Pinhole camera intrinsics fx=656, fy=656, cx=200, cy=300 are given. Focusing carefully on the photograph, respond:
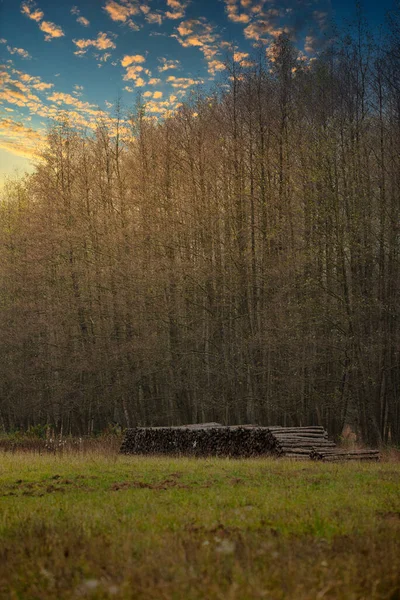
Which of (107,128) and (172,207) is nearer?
(172,207)

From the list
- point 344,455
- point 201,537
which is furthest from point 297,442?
point 201,537

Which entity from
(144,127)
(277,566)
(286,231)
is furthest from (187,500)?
(144,127)

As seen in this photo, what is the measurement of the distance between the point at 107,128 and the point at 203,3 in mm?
8241

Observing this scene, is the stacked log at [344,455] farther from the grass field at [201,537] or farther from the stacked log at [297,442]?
the grass field at [201,537]

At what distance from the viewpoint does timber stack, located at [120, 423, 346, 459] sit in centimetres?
1564

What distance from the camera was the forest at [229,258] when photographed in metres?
19.9

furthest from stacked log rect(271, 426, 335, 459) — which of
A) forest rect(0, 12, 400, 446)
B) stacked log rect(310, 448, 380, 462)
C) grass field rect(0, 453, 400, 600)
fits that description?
grass field rect(0, 453, 400, 600)

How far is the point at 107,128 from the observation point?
28391 millimetres

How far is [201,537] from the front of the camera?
5867mm

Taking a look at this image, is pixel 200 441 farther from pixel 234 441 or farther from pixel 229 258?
pixel 229 258

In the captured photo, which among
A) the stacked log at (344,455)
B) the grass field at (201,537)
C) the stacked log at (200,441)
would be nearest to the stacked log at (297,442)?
the stacked log at (344,455)

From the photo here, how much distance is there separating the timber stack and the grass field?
4730 millimetres

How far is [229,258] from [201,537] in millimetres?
17951

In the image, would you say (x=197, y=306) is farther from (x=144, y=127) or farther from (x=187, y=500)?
(x=187, y=500)
